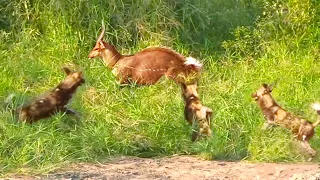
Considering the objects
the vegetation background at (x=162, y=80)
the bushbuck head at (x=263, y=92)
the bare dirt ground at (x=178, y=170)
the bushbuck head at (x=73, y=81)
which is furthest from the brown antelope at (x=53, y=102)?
the bushbuck head at (x=263, y=92)

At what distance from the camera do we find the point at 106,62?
29.8 ft

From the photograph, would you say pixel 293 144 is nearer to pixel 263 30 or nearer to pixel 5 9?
pixel 263 30

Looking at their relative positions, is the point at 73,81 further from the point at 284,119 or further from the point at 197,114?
the point at 284,119

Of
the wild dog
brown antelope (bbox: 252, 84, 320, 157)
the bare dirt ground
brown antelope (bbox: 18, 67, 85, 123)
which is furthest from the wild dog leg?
brown antelope (bbox: 252, 84, 320, 157)

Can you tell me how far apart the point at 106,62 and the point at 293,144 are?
2504 millimetres

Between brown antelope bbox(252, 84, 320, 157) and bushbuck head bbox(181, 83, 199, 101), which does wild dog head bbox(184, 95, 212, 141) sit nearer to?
bushbuck head bbox(181, 83, 199, 101)

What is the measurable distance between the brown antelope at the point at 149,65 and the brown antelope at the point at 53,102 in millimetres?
976

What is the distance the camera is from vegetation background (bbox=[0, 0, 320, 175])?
24.5ft

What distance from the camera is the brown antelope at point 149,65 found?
8664 mm

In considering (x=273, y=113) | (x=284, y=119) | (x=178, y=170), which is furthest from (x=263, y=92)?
(x=178, y=170)

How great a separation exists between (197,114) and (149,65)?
4.29 ft

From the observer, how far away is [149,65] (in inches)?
348

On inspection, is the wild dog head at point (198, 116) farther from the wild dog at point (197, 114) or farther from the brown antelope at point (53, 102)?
the brown antelope at point (53, 102)

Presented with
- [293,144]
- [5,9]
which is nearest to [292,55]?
[293,144]
